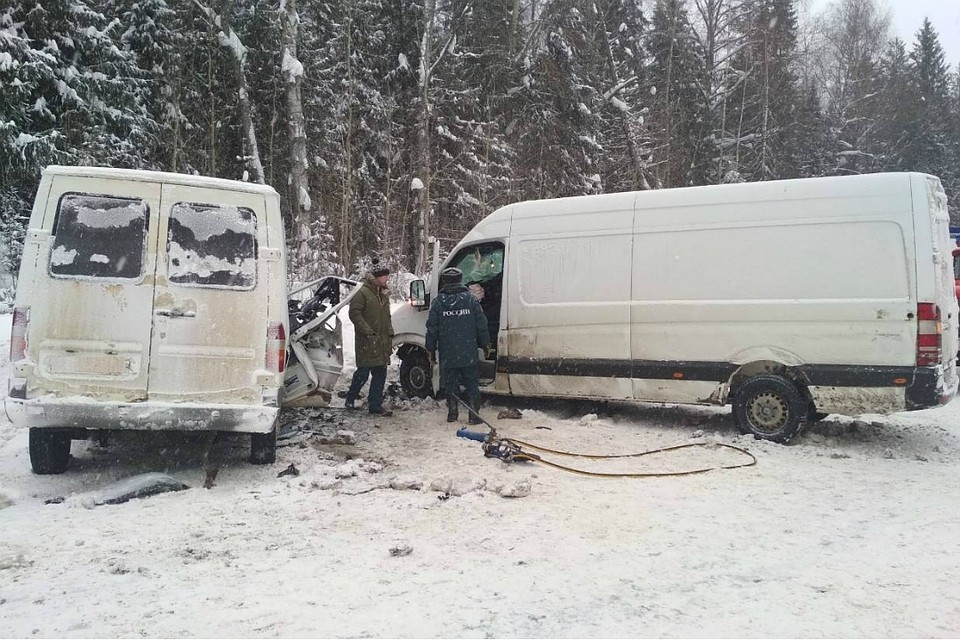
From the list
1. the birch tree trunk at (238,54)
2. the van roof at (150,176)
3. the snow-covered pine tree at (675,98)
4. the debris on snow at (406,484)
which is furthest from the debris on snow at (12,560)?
the snow-covered pine tree at (675,98)

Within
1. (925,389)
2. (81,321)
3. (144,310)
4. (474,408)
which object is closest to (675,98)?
(474,408)

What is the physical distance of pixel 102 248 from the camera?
5.10 meters

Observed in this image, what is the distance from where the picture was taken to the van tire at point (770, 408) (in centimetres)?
650

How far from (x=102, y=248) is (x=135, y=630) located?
3119 mm

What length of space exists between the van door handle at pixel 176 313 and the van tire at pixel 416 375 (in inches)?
163

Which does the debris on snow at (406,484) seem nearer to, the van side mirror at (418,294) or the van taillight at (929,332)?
the van side mirror at (418,294)

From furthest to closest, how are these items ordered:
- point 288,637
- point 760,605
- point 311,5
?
1. point 311,5
2. point 760,605
3. point 288,637

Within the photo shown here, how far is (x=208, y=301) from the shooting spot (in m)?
5.22

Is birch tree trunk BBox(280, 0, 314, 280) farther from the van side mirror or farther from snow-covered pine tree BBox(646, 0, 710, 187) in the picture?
snow-covered pine tree BBox(646, 0, 710, 187)

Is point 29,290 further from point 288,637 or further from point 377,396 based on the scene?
point 377,396

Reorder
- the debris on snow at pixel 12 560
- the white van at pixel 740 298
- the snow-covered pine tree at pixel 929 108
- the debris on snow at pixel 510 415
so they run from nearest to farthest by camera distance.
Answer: the debris on snow at pixel 12 560
the white van at pixel 740 298
the debris on snow at pixel 510 415
the snow-covered pine tree at pixel 929 108

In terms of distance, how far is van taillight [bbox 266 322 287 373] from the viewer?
17.5ft

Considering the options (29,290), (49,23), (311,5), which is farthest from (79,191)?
(311,5)

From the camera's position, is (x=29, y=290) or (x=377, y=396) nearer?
(x=29, y=290)
